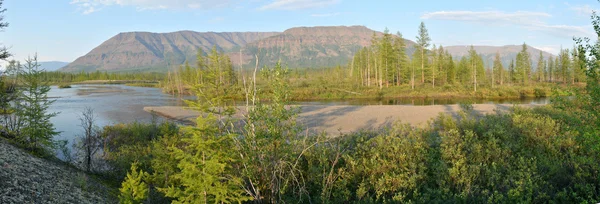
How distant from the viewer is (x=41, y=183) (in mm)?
10242

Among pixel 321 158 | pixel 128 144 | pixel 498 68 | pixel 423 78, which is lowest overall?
pixel 128 144

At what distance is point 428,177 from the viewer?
32.2 feet

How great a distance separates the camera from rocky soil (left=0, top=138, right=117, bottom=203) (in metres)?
9.09

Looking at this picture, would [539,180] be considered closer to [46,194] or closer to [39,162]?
[46,194]

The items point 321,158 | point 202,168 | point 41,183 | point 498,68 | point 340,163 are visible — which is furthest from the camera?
point 498,68

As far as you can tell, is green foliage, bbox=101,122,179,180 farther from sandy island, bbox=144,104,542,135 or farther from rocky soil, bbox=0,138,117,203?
sandy island, bbox=144,104,542,135

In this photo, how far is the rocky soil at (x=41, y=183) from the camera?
358 inches

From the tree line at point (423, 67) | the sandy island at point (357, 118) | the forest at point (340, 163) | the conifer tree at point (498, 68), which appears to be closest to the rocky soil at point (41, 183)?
the forest at point (340, 163)

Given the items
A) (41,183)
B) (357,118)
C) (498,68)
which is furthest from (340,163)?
(498,68)

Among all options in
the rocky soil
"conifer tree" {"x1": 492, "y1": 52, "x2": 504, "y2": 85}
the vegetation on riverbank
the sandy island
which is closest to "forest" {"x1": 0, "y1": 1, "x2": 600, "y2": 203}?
the rocky soil

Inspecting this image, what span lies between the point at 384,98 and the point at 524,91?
73.4ft

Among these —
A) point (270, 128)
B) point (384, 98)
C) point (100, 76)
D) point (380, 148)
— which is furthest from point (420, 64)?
point (100, 76)

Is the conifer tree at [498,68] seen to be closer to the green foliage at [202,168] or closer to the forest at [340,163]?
the forest at [340,163]

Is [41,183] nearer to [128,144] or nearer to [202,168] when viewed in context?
[202,168]
